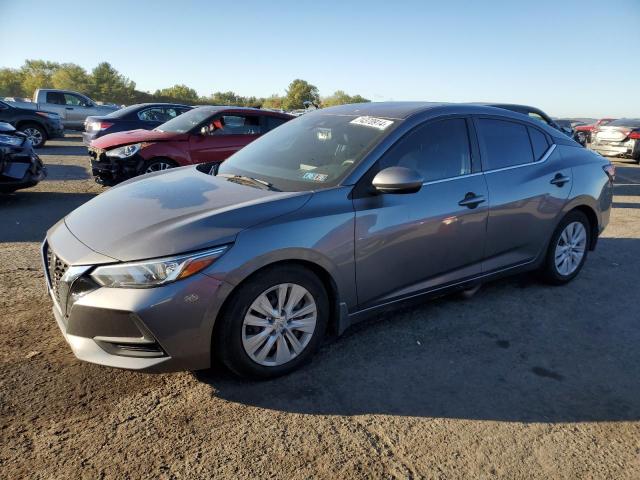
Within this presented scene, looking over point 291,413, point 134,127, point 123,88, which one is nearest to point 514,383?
point 291,413

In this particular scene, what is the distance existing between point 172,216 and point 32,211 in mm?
5065

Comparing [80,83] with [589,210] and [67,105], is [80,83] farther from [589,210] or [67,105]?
[589,210]

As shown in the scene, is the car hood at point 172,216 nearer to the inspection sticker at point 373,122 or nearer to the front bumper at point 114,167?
the inspection sticker at point 373,122

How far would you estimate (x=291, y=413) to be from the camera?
8.52 feet

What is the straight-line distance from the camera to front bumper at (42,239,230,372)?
2.43m

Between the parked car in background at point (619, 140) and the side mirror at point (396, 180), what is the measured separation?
15112mm

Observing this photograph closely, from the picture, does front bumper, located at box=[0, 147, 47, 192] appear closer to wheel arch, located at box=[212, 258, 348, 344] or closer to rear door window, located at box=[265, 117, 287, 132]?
rear door window, located at box=[265, 117, 287, 132]

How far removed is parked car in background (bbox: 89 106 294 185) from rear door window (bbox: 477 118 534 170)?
4.72 metres

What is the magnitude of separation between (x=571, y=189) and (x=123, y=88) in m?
69.8

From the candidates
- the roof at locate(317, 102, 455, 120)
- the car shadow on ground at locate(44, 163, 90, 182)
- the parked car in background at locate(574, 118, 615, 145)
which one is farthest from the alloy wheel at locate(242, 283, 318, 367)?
the parked car in background at locate(574, 118, 615, 145)

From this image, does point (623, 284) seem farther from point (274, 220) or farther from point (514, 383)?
point (274, 220)

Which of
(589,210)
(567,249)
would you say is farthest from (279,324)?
(589,210)

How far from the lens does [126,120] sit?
11367 millimetres

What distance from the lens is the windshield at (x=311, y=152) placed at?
325cm
